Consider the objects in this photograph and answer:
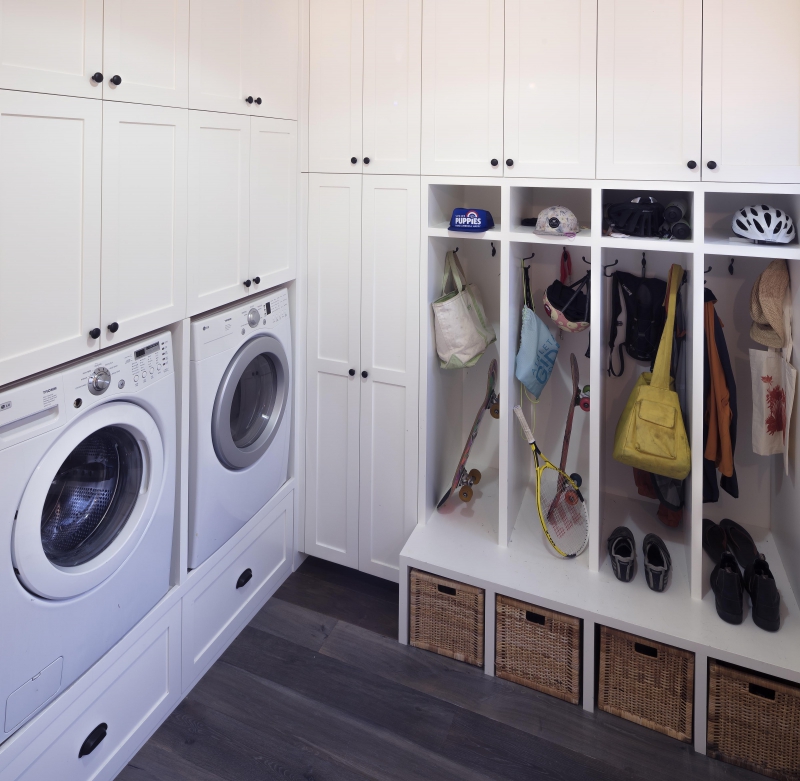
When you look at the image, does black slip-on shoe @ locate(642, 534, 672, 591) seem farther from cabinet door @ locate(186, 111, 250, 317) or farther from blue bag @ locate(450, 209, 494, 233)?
cabinet door @ locate(186, 111, 250, 317)

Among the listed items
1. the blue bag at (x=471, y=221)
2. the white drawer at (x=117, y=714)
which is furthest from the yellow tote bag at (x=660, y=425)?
the white drawer at (x=117, y=714)

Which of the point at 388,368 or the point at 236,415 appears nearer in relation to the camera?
the point at 236,415

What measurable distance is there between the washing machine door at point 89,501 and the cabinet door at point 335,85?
121 cm


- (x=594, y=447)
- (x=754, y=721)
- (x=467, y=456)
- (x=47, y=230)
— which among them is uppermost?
(x=47, y=230)

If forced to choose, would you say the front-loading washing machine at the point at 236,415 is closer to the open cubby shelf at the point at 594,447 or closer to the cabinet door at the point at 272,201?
the cabinet door at the point at 272,201

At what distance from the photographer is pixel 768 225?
1958 millimetres

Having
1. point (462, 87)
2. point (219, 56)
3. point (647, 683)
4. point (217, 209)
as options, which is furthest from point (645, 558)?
point (219, 56)

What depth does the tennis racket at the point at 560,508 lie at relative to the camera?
7.84ft

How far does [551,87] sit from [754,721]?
201cm

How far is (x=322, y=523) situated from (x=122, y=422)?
1178mm

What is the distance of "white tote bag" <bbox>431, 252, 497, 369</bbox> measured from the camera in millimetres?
2406

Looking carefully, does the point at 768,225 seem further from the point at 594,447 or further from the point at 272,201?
the point at 272,201

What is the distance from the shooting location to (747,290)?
2.41 meters

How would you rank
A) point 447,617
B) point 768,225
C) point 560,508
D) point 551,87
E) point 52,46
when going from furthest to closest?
point 560,508 → point 447,617 → point 551,87 → point 768,225 → point 52,46
